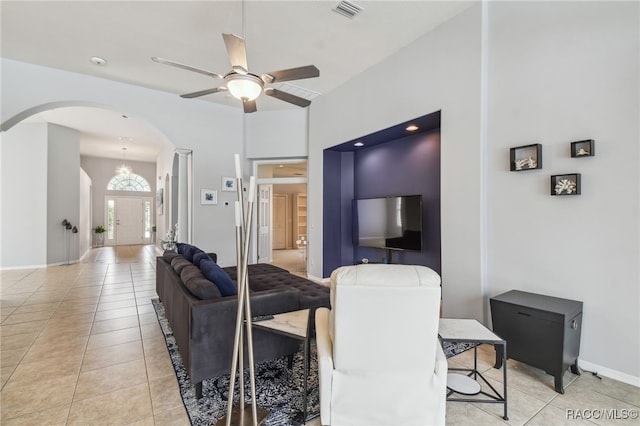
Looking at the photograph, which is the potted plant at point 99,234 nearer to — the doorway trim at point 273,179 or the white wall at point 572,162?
the doorway trim at point 273,179

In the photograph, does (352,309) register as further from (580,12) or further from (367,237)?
(367,237)

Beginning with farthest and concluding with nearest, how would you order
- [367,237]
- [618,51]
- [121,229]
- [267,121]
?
[121,229] → [267,121] → [367,237] → [618,51]

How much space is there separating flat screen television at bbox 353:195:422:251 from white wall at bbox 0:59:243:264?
2.77m

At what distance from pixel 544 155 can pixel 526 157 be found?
0.13m

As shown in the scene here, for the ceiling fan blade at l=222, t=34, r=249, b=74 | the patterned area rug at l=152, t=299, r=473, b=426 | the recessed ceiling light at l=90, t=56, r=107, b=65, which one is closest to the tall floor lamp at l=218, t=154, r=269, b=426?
the patterned area rug at l=152, t=299, r=473, b=426

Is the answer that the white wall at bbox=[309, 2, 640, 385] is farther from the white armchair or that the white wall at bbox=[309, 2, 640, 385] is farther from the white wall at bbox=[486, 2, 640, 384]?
the white armchair

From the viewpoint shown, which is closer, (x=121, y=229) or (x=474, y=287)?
(x=474, y=287)

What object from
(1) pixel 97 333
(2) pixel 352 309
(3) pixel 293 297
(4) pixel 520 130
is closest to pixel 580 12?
(4) pixel 520 130

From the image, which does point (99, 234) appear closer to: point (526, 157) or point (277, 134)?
point (277, 134)

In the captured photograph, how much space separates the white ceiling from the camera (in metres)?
3.16

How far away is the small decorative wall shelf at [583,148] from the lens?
2344mm

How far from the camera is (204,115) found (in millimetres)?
5941

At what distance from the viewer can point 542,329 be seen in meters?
2.26

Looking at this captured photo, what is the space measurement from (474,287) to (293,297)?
6.41 ft
